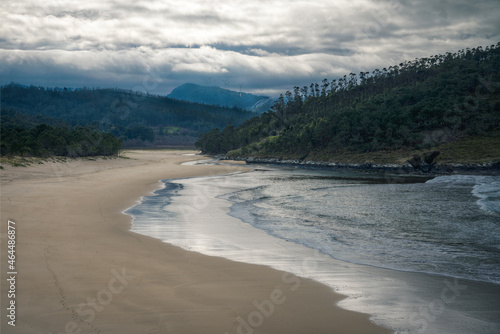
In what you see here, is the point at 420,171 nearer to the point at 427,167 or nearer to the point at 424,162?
the point at 427,167

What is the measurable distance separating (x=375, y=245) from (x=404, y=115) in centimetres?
11177

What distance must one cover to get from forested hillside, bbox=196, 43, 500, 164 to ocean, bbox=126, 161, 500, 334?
86.4 m

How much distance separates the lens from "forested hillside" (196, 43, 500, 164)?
4205 inches

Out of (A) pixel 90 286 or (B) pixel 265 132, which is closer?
(A) pixel 90 286

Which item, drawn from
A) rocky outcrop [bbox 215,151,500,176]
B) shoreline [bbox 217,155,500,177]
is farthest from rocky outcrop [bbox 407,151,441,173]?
shoreline [bbox 217,155,500,177]

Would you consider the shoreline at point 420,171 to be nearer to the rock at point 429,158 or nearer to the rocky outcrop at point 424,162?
the rocky outcrop at point 424,162

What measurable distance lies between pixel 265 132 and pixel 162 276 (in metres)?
171

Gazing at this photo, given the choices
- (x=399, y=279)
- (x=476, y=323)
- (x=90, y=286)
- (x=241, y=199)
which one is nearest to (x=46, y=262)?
(x=90, y=286)

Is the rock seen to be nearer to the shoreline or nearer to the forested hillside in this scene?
the shoreline

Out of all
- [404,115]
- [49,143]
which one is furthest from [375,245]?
[404,115]

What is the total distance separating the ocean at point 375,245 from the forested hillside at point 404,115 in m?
86.4

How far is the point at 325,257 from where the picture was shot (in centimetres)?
1320

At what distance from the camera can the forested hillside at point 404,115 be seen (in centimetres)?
10681

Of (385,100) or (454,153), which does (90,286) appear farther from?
(385,100)
